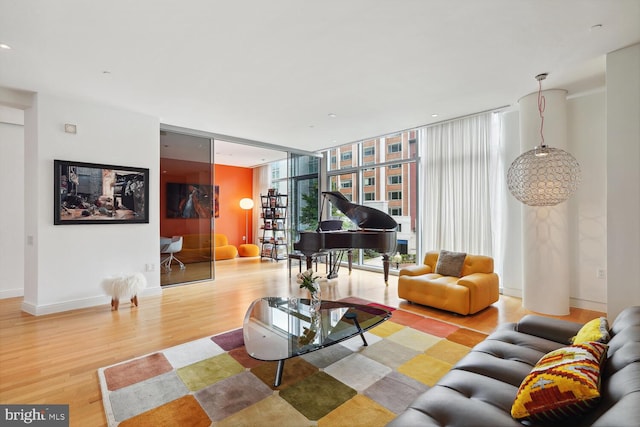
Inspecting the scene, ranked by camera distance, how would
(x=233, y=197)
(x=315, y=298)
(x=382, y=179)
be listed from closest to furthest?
(x=315, y=298) → (x=382, y=179) → (x=233, y=197)

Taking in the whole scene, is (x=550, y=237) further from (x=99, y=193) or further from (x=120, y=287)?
(x=99, y=193)

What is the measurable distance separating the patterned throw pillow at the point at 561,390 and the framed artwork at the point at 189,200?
5.49 metres

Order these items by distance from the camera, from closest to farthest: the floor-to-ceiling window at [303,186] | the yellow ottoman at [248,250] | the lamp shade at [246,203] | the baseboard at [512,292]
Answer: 1. the baseboard at [512,292]
2. the floor-to-ceiling window at [303,186]
3. the yellow ottoman at [248,250]
4. the lamp shade at [246,203]

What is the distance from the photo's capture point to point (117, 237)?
4.70 metres

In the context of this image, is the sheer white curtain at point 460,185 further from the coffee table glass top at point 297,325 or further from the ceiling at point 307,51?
the coffee table glass top at point 297,325

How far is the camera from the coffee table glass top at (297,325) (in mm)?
2348

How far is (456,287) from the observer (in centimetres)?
400

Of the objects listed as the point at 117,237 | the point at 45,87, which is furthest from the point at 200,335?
the point at 45,87

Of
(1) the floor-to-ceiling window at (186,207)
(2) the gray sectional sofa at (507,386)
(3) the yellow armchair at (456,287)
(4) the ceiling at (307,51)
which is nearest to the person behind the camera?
(2) the gray sectional sofa at (507,386)

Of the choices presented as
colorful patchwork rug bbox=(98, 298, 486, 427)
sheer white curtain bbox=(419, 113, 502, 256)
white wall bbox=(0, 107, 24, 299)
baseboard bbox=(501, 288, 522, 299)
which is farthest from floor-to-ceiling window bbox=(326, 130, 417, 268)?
white wall bbox=(0, 107, 24, 299)

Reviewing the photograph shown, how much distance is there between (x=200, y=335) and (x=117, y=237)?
8.02 feet

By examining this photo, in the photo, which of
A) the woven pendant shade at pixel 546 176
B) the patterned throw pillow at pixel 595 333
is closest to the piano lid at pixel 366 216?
the woven pendant shade at pixel 546 176

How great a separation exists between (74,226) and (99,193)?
1.85ft

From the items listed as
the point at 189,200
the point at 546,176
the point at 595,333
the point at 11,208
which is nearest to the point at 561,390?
the point at 595,333
